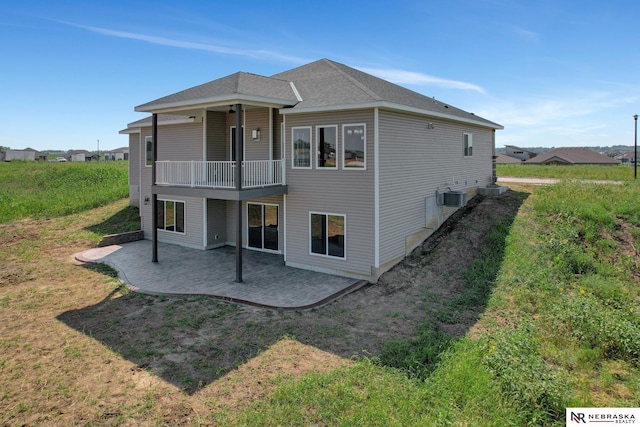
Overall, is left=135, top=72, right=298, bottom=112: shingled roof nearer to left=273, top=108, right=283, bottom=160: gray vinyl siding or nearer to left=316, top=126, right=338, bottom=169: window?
left=273, top=108, right=283, bottom=160: gray vinyl siding

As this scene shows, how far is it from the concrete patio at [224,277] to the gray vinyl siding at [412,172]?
2.18m

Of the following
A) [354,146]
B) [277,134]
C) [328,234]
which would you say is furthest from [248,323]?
[277,134]

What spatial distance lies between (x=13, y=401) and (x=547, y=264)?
1341cm

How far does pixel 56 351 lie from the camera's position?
714 cm

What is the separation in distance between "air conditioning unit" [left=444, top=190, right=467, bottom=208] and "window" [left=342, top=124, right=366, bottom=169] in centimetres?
519

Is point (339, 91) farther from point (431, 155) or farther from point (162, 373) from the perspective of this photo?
point (162, 373)

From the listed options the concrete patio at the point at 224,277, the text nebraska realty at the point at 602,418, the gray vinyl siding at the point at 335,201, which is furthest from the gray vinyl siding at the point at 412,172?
the text nebraska realty at the point at 602,418

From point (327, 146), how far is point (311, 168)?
900 mm

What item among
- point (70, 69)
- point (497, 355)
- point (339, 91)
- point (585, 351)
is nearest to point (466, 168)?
point (339, 91)

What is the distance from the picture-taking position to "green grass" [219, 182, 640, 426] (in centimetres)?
538

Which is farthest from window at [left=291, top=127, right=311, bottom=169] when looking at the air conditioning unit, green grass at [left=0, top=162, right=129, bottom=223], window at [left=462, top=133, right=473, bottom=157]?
green grass at [left=0, top=162, right=129, bottom=223]

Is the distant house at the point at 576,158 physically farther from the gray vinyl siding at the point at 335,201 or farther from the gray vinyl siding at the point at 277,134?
the gray vinyl siding at the point at 335,201

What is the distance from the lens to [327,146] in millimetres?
11742

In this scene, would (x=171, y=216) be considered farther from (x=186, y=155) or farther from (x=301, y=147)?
(x=301, y=147)
